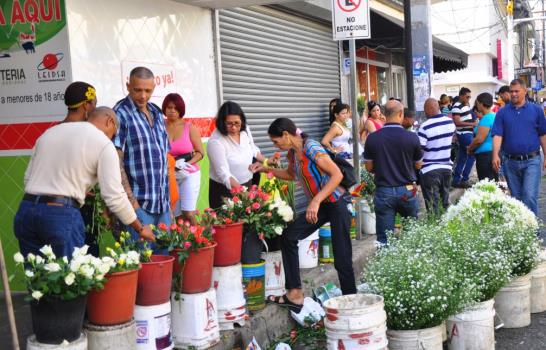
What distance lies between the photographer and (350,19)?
26.0ft

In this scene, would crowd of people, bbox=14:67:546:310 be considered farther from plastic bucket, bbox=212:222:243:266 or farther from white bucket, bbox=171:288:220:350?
white bucket, bbox=171:288:220:350

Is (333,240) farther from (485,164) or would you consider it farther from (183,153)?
(485,164)

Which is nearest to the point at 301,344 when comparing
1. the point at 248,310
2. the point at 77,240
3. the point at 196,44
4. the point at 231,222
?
the point at 248,310

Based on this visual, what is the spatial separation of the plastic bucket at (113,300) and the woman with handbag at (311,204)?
1.97 meters

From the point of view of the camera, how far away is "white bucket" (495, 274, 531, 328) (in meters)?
6.12

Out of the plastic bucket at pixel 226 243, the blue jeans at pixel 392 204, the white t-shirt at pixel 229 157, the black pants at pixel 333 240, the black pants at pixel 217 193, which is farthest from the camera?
the blue jeans at pixel 392 204

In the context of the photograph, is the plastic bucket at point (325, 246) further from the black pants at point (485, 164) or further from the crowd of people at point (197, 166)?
the black pants at point (485, 164)

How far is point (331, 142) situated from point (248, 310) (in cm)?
513

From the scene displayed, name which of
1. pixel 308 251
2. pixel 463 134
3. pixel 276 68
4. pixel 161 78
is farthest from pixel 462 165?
pixel 161 78

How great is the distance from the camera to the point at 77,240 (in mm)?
4434

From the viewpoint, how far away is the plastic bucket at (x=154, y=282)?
4.51 metres

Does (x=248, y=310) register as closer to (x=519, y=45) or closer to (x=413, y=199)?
(x=413, y=199)

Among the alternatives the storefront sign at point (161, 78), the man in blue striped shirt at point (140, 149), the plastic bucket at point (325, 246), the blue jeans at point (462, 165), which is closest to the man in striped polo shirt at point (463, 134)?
the blue jeans at point (462, 165)

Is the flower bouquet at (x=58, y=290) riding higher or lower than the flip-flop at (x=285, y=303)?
higher
